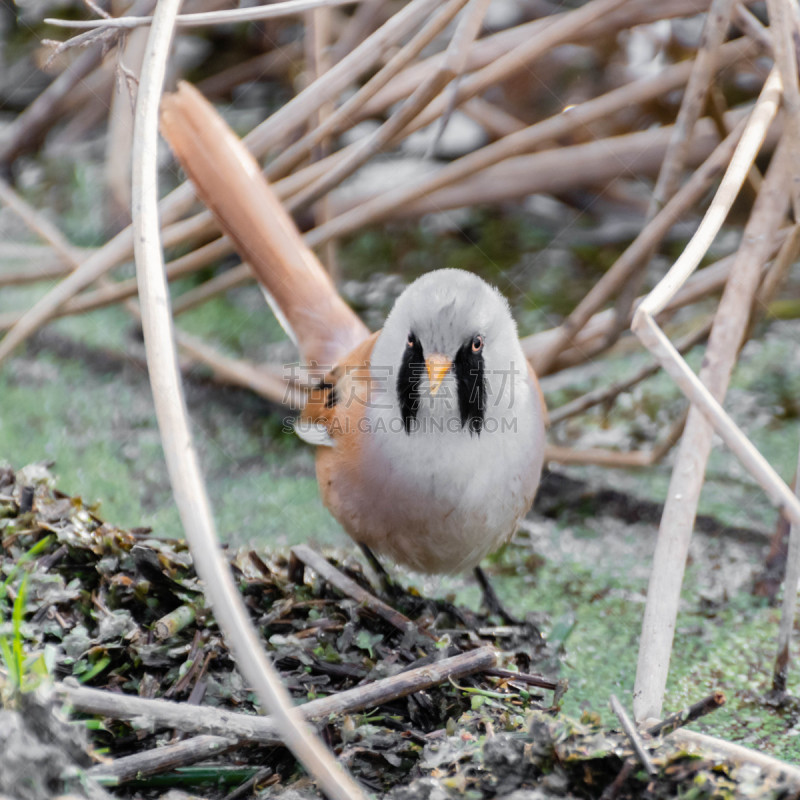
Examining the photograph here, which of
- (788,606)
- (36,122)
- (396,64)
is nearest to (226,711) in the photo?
(788,606)

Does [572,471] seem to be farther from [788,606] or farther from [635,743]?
[635,743]

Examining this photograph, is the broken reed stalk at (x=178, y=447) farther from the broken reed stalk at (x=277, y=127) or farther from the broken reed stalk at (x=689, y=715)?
the broken reed stalk at (x=277, y=127)

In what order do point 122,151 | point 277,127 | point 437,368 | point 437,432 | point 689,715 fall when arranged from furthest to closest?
point 122,151, point 277,127, point 437,432, point 437,368, point 689,715

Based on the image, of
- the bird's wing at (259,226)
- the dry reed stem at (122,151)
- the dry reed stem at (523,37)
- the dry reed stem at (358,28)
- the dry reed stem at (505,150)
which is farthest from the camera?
the dry reed stem at (358,28)

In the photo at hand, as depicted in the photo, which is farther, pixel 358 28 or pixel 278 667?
pixel 358 28

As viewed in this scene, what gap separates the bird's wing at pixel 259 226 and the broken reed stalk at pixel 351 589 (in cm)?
77

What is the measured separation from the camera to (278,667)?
158 cm

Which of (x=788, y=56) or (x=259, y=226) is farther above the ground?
(x=788, y=56)

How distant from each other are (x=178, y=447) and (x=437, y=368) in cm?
72

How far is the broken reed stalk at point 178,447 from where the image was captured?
38.0 inches

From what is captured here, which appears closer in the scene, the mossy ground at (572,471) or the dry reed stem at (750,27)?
the mossy ground at (572,471)

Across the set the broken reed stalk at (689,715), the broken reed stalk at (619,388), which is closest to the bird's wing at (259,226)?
the broken reed stalk at (619,388)

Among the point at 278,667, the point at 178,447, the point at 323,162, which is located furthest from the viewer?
the point at 323,162

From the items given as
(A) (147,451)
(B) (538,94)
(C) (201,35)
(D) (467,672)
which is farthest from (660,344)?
(C) (201,35)
